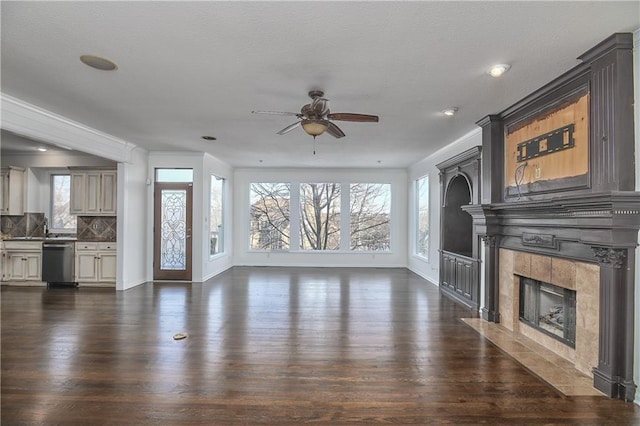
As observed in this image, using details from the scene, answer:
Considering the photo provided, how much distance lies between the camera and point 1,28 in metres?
2.50

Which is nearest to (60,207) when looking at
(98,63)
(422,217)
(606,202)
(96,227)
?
(96,227)

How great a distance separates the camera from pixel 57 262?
6637 mm

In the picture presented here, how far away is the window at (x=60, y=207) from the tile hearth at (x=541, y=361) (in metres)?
7.95

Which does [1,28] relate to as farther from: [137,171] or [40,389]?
[137,171]

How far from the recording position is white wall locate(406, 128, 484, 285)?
6086 mm

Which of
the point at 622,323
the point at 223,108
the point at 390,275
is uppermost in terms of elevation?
the point at 223,108

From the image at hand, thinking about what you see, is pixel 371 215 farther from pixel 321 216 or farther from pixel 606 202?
pixel 606 202

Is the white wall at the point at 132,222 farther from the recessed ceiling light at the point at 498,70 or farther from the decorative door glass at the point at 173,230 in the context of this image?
the recessed ceiling light at the point at 498,70

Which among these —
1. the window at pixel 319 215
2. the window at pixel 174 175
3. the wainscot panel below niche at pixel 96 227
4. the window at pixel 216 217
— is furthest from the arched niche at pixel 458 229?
the wainscot panel below niche at pixel 96 227

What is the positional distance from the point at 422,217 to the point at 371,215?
162 centimetres

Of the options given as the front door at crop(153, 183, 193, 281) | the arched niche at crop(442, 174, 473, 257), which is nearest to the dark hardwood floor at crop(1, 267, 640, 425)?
the arched niche at crop(442, 174, 473, 257)

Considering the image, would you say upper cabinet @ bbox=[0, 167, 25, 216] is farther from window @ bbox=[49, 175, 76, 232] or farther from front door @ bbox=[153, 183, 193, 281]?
front door @ bbox=[153, 183, 193, 281]

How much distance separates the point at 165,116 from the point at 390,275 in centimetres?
595

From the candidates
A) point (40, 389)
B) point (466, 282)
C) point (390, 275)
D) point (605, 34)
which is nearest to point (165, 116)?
Answer: point (40, 389)
